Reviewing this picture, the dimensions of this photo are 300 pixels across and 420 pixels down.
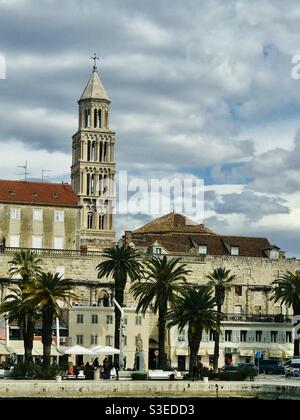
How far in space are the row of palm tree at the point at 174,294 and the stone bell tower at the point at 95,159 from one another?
72.9 m

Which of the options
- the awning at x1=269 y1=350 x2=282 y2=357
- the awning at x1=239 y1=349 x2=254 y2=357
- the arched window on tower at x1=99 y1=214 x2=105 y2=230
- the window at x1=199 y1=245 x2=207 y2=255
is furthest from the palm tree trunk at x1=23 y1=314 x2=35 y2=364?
the arched window on tower at x1=99 y1=214 x2=105 y2=230

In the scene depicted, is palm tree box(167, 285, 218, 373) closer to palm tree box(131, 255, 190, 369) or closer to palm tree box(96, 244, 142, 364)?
palm tree box(131, 255, 190, 369)

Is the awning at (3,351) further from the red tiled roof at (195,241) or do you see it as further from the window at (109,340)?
the red tiled roof at (195,241)

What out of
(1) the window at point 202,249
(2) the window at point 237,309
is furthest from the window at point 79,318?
(1) the window at point 202,249

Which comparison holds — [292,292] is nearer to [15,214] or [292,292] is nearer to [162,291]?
[162,291]

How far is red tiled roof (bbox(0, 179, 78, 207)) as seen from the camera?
12975cm

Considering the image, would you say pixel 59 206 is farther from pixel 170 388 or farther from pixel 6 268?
pixel 170 388

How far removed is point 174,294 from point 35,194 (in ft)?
114

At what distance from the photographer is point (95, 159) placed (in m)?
196

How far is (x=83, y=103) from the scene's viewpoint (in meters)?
194

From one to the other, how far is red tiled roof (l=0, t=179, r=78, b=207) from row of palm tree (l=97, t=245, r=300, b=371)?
2166 centimetres

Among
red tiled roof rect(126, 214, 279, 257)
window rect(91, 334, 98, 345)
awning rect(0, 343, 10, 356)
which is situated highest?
red tiled roof rect(126, 214, 279, 257)

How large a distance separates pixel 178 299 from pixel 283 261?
38914 millimetres
